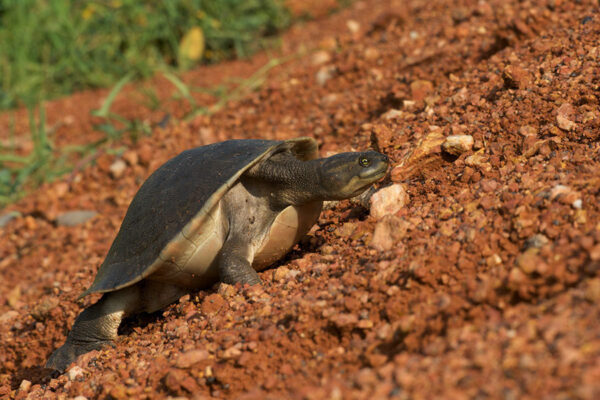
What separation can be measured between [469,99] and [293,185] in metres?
1.43

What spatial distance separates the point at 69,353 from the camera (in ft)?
11.5

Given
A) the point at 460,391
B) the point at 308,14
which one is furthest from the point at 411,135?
the point at 308,14

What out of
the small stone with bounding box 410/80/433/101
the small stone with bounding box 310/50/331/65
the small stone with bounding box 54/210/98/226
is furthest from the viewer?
the small stone with bounding box 310/50/331/65

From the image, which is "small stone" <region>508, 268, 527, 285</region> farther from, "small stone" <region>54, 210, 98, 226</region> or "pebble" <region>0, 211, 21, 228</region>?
"pebble" <region>0, 211, 21, 228</region>

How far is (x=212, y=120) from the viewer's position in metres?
6.27

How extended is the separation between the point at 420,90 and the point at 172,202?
2210 millimetres

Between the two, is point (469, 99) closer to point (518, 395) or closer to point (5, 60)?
point (518, 395)

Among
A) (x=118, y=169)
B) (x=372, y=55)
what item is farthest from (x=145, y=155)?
(x=372, y=55)

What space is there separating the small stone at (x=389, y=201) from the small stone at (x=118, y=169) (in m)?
3.44

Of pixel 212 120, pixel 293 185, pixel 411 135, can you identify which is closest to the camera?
pixel 293 185

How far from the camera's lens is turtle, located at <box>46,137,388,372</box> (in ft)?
10.5

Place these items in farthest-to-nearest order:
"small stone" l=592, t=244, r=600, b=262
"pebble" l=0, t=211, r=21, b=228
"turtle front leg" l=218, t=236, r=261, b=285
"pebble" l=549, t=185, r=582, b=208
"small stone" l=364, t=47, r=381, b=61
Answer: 1. "pebble" l=0, t=211, r=21, b=228
2. "small stone" l=364, t=47, r=381, b=61
3. "turtle front leg" l=218, t=236, r=261, b=285
4. "pebble" l=549, t=185, r=582, b=208
5. "small stone" l=592, t=244, r=600, b=262

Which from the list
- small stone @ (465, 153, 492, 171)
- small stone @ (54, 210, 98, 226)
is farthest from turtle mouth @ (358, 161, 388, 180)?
small stone @ (54, 210, 98, 226)

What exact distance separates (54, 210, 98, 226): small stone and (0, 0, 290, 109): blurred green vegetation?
10.0 ft
